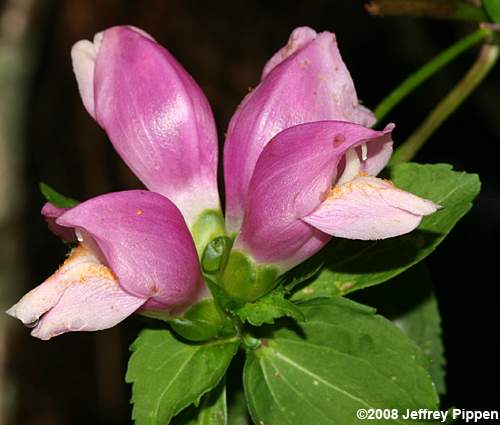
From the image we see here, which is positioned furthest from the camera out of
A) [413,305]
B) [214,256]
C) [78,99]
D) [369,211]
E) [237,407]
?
[78,99]

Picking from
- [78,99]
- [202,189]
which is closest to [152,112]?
[202,189]

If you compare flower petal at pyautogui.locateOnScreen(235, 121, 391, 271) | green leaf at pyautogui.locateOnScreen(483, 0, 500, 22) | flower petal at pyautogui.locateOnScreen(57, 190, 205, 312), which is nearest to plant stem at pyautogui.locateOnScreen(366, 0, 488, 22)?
green leaf at pyautogui.locateOnScreen(483, 0, 500, 22)

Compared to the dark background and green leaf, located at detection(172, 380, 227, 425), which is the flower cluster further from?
the dark background

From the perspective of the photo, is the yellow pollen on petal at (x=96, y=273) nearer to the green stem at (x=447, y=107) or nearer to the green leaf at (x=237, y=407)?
the green leaf at (x=237, y=407)

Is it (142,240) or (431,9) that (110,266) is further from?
(431,9)

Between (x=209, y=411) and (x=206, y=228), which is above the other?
(x=206, y=228)

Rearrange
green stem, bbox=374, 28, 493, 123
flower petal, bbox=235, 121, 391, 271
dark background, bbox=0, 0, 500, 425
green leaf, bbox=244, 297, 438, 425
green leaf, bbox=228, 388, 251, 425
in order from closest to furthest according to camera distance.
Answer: flower petal, bbox=235, 121, 391, 271, green leaf, bbox=244, 297, 438, 425, green leaf, bbox=228, 388, 251, 425, green stem, bbox=374, 28, 493, 123, dark background, bbox=0, 0, 500, 425
